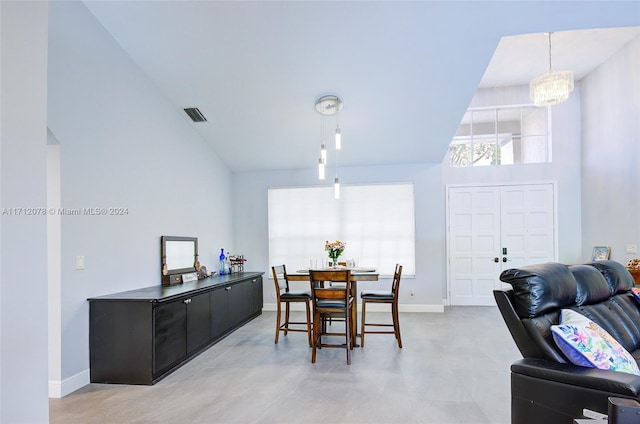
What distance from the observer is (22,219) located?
1.45 m

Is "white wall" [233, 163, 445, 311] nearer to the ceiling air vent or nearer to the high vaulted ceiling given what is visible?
the high vaulted ceiling

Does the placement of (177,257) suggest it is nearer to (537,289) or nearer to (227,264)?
(227,264)

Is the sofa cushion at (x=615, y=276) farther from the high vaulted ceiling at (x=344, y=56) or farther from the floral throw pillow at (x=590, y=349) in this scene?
the high vaulted ceiling at (x=344, y=56)

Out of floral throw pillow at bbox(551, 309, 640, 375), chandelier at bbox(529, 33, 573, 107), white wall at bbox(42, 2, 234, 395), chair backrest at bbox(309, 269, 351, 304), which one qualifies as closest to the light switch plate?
white wall at bbox(42, 2, 234, 395)

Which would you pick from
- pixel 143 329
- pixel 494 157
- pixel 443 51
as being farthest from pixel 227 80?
pixel 494 157

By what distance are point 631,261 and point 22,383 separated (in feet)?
22.1

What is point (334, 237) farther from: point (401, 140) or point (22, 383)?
point (22, 383)

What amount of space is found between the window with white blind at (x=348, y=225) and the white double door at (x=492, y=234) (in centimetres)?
110

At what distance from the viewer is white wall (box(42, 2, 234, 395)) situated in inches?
119

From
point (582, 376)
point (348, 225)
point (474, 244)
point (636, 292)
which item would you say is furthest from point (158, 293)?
point (474, 244)

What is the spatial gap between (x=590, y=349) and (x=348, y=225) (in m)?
4.54

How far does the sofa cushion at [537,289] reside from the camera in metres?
2.09

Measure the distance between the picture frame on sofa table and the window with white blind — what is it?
2.92 meters

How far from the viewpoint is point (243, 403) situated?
2.78 meters
